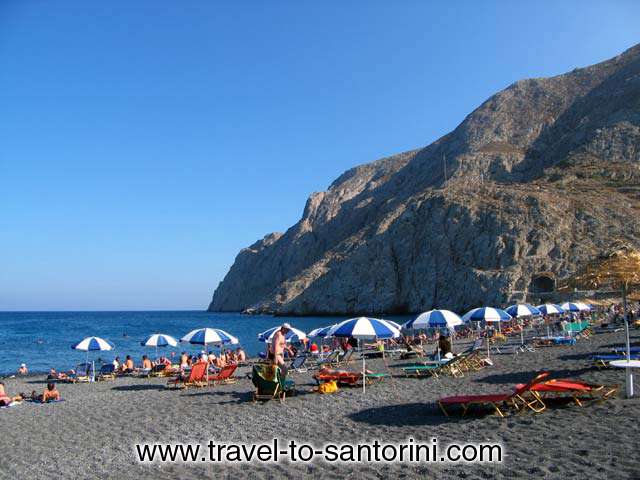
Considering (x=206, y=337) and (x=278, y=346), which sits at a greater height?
(x=278, y=346)

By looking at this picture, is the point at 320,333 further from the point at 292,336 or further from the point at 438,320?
the point at 438,320

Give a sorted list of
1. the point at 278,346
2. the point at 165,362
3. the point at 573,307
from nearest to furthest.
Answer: the point at 278,346
the point at 165,362
the point at 573,307

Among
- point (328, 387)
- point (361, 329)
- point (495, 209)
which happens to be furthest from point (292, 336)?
point (495, 209)

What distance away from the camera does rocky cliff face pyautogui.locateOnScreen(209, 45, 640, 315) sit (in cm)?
5884

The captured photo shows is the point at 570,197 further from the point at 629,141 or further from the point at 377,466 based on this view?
the point at 377,466

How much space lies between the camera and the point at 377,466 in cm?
637

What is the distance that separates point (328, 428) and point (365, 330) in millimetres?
4249

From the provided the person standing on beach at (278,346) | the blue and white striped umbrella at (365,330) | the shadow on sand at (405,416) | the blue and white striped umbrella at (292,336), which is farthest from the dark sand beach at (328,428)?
the blue and white striped umbrella at (292,336)

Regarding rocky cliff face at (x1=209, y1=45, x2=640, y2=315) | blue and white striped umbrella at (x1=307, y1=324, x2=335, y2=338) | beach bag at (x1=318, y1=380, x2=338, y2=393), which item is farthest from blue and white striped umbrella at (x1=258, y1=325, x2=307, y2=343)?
rocky cliff face at (x1=209, y1=45, x2=640, y2=315)

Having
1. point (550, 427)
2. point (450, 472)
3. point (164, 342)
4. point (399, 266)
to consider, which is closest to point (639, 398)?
A: point (550, 427)

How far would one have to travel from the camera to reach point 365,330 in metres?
12.6

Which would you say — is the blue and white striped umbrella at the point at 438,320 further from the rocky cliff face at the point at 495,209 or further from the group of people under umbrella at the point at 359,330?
the rocky cliff face at the point at 495,209

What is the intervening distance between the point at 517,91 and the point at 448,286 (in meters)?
58.5

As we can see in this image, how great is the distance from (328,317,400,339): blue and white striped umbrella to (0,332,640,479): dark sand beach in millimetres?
1415
